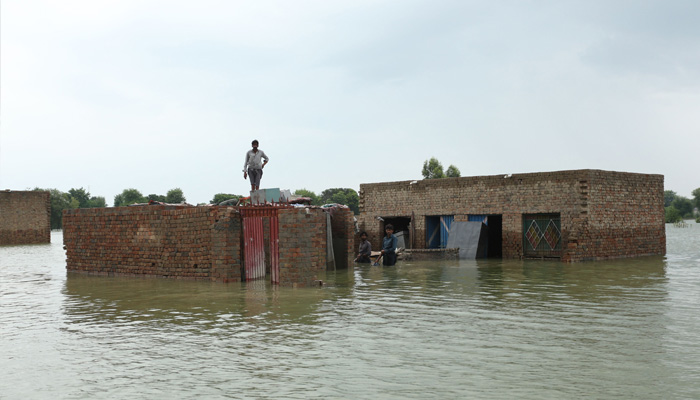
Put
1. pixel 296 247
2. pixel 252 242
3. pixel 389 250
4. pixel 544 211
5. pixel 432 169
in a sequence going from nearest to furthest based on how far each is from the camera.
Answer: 1. pixel 296 247
2. pixel 252 242
3. pixel 389 250
4. pixel 544 211
5. pixel 432 169

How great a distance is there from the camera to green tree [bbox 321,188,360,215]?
11378 cm

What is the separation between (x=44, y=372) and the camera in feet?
24.5

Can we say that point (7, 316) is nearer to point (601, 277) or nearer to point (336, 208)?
point (336, 208)

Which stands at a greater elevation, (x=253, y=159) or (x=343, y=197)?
(x=343, y=197)

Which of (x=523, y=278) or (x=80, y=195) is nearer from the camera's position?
(x=523, y=278)

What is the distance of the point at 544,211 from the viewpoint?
81.8 ft

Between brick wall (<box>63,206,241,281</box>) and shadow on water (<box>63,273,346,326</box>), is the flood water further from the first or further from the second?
brick wall (<box>63,206,241,281</box>)

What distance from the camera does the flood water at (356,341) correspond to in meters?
6.61

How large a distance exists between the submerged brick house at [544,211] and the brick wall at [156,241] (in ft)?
41.8

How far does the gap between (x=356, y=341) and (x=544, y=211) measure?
58.1ft

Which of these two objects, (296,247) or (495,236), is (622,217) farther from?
(296,247)

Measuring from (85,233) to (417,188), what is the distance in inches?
540

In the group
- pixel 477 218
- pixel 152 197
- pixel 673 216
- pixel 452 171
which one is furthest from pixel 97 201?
pixel 477 218

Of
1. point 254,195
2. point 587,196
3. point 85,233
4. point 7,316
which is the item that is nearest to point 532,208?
point 587,196
